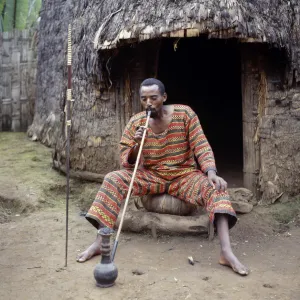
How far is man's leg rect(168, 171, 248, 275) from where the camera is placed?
3.44m

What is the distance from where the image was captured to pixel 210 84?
8016 mm

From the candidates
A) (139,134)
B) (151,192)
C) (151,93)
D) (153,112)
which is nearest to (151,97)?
(151,93)

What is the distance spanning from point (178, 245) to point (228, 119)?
4503 mm

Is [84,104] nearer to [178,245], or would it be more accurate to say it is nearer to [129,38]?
[129,38]

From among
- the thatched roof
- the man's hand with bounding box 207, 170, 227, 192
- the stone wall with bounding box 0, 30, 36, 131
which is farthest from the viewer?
the stone wall with bounding box 0, 30, 36, 131

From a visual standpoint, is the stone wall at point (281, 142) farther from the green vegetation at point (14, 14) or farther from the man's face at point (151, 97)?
the green vegetation at point (14, 14)

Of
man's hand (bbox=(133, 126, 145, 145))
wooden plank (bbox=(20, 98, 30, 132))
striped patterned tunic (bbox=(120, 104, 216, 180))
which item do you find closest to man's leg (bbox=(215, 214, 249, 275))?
striped patterned tunic (bbox=(120, 104, 216, 180))

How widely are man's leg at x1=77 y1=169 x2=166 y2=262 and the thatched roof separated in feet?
4.52

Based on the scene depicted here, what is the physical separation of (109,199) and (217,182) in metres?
0.88

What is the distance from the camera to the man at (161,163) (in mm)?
3680

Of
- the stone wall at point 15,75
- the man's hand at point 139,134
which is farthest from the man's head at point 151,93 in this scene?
the stone wall at point 15,75

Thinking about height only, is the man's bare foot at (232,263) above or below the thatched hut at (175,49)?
below

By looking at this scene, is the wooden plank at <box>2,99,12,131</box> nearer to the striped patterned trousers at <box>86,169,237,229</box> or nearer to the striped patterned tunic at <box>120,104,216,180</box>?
the striped patterned tunic at <box>120,104,216,180</box>

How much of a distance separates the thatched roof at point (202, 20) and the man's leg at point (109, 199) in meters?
1.38
